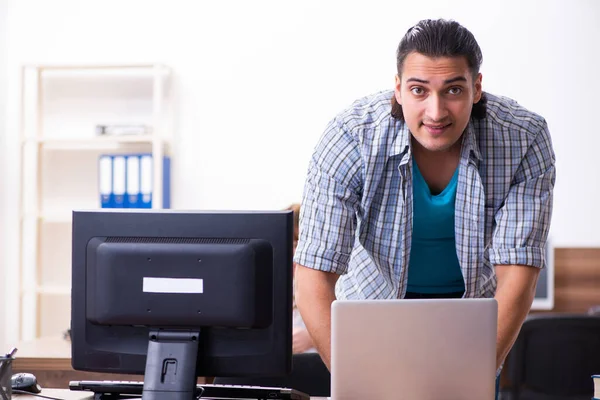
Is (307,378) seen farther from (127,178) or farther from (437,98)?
(127,178)

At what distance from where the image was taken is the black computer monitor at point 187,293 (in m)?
1.44

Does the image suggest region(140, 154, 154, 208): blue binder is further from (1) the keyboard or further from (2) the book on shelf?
(1) the keyboard

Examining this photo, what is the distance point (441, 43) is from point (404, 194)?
359 mm

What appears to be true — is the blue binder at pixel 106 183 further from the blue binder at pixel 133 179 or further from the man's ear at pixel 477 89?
the man's ear at pixel 477 89

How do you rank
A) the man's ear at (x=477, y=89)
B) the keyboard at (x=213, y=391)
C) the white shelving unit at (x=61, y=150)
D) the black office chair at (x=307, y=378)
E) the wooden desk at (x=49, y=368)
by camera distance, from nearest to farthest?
the keyboard at (x=213, y=391) < the man's ear at (x=477, y=89) < the black office chair at (x=307, y=378) < the wooden desk at (x=49, y=368) < the white shelving unit at (x=61, y=150)

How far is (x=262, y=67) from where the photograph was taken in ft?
14.3

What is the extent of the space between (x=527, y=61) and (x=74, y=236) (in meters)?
3.17

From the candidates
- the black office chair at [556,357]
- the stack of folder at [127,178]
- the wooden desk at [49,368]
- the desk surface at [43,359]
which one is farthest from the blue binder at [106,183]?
the black office chair at [556,357]

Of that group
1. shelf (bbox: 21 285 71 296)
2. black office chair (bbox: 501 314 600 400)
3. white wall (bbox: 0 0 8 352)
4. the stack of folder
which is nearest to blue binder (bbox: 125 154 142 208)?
the stack of folder

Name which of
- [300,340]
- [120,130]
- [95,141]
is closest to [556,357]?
[300,340]

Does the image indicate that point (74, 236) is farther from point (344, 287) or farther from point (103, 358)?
point (344, 287)

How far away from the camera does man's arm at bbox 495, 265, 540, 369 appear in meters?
1.67

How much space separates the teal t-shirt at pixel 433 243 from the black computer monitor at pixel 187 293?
531mm

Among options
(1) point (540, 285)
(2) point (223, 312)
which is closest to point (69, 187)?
(1) point (540, 285)
